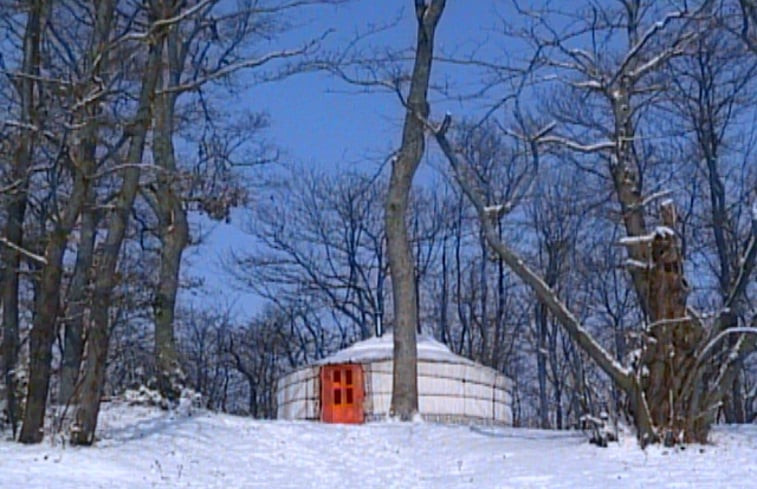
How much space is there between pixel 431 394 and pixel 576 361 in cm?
744

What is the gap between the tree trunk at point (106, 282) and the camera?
8680mm

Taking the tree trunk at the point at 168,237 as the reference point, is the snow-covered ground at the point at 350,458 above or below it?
below

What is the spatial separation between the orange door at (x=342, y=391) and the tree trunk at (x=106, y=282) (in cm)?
898

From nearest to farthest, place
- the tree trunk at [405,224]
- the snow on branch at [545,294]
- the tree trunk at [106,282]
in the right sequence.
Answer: the tree trunk at [106,282] → the snow on branch at [545,294] → the tree trunk at [405,224]

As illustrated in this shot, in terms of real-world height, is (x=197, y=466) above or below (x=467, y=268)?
below

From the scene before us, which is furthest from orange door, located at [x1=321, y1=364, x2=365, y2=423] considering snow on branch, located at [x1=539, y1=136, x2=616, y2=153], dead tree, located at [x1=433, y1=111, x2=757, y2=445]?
dead tree, located at [x1=433, y1=111, x2=757, y2=445]

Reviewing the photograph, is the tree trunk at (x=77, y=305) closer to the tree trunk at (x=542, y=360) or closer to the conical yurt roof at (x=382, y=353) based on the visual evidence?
the conical yurt roof at (x=382, y=353)

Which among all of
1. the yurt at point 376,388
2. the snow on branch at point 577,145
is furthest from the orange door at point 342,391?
the snow on branch at point 577,145

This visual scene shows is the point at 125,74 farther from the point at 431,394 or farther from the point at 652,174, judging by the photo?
the point at 652,174

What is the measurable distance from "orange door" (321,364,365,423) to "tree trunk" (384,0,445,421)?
17.7ft

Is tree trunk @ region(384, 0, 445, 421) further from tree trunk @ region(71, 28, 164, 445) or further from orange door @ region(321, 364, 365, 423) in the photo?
orange door @ region(321, 364, 365, 423)

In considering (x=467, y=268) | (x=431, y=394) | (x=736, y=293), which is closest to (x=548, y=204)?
(x=467, y=268)

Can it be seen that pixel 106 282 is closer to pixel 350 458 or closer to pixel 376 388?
pixel 350 458

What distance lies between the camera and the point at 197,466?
8.46 m
